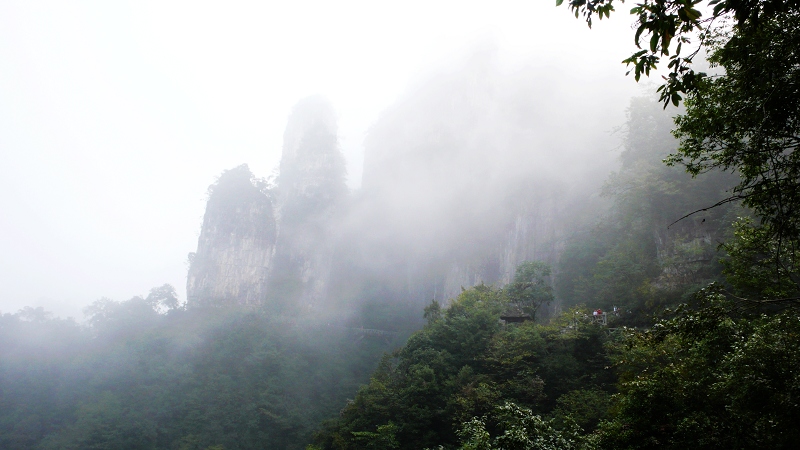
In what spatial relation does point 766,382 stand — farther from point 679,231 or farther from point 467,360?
point 679,231

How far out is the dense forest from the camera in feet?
15.4

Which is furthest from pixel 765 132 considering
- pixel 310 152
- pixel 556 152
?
pixel 310 152

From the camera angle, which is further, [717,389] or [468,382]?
[468,382]

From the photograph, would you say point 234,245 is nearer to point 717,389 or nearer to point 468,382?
point 468,382

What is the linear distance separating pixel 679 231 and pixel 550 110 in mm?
28335

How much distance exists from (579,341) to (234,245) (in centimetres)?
3969

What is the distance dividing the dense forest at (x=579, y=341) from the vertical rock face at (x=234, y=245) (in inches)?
121

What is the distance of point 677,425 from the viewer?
6332 mm

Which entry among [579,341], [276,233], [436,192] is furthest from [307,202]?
[579,341]

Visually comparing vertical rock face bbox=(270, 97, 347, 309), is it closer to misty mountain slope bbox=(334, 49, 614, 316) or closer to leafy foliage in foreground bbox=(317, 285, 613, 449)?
misty mountain slope bbox=(334, 49, 614, 316)

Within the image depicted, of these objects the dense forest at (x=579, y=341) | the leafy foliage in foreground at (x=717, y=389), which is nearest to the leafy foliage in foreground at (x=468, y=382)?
the dense forest at (x=579, y=341)

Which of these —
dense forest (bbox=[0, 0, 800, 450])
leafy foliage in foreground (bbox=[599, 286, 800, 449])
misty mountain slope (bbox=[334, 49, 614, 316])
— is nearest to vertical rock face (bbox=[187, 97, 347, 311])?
dense forest (bbox=[0, 0, 800, 450])

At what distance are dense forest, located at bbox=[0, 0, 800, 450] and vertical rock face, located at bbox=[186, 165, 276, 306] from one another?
307cm

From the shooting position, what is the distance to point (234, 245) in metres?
47.9
